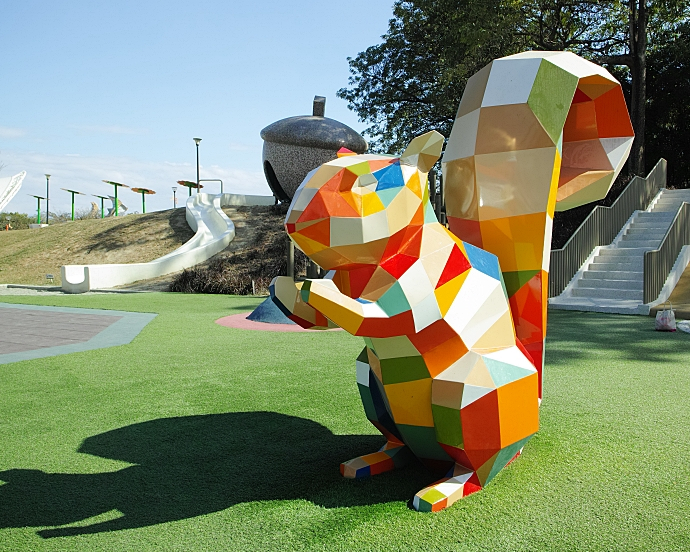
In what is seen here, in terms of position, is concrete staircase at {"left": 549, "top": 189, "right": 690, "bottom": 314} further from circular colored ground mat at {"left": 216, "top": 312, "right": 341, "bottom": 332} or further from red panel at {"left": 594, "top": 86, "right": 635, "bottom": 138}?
red panel at {"left": 594, "top": 86, "right": 635, "bottom": 138}

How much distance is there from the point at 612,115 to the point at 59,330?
29.4ft

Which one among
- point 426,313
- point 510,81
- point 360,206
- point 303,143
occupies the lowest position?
point 426,313

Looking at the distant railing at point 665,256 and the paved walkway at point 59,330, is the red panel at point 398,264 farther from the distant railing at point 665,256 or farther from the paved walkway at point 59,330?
the distant railing at point 665,256

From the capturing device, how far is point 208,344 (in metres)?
7.89

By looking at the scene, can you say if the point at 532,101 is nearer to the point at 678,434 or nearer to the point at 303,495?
the point at 303,495

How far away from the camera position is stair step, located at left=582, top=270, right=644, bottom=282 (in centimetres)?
1278

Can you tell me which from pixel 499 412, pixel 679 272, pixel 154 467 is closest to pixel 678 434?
pixel 499 412

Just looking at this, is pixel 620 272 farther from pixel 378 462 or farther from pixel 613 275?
pixel 378 462

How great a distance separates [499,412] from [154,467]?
6.76 feet

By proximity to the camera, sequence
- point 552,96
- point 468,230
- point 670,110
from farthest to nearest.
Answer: point 670,110 → point 468,230 → point 552,96

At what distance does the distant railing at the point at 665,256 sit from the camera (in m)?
11.4

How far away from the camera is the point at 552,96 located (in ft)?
9.59

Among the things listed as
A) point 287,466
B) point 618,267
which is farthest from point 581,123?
point 618,267

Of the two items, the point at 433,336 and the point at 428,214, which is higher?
the point at 428,214
